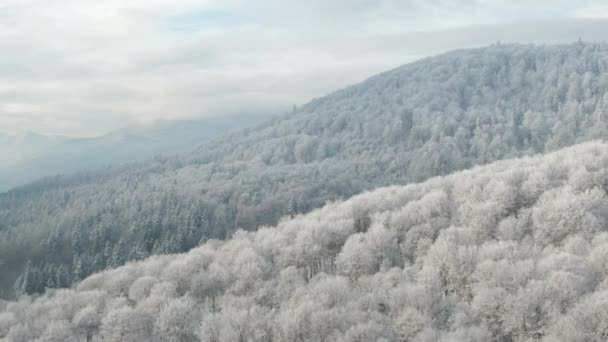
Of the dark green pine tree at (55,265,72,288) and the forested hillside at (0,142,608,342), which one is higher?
the forested hillside at (0,142,608,342)

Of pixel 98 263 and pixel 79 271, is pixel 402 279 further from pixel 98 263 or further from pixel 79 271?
pixel 98 263

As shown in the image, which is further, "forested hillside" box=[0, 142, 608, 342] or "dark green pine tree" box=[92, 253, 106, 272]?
"dark green pine tree" box=[92, 253, 106, 272]

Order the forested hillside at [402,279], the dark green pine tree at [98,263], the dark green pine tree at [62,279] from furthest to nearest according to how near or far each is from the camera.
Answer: the dark green pine tree at [98,263]
the dark green pine tree at [62,279]
the forested hillside at [402,279]

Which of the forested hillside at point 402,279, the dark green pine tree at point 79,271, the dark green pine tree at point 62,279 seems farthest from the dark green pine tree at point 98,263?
the forested hillside at point 402,279

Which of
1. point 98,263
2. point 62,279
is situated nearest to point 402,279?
point 62,279

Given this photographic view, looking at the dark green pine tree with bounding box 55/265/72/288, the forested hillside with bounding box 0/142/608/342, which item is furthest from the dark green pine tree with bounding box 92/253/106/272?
the forested hillside with bounding box 0/142/608/342

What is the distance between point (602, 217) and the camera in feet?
199

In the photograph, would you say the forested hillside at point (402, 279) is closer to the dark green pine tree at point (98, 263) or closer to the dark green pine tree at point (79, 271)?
the dark green pine tree at point (79, 271)

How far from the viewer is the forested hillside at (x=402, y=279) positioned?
1823 inches

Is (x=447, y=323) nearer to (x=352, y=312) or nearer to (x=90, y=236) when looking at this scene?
(x=352, y=312)

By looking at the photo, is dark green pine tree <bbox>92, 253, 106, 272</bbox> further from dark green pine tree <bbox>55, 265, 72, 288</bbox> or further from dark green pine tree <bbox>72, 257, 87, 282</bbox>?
dark green pine tree <bbox>55, 265, 72, 288</bbox>

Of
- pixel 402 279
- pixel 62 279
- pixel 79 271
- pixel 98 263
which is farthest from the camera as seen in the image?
pixel 98 263

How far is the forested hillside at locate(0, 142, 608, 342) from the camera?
4631 centimetres

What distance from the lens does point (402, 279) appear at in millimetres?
58875
